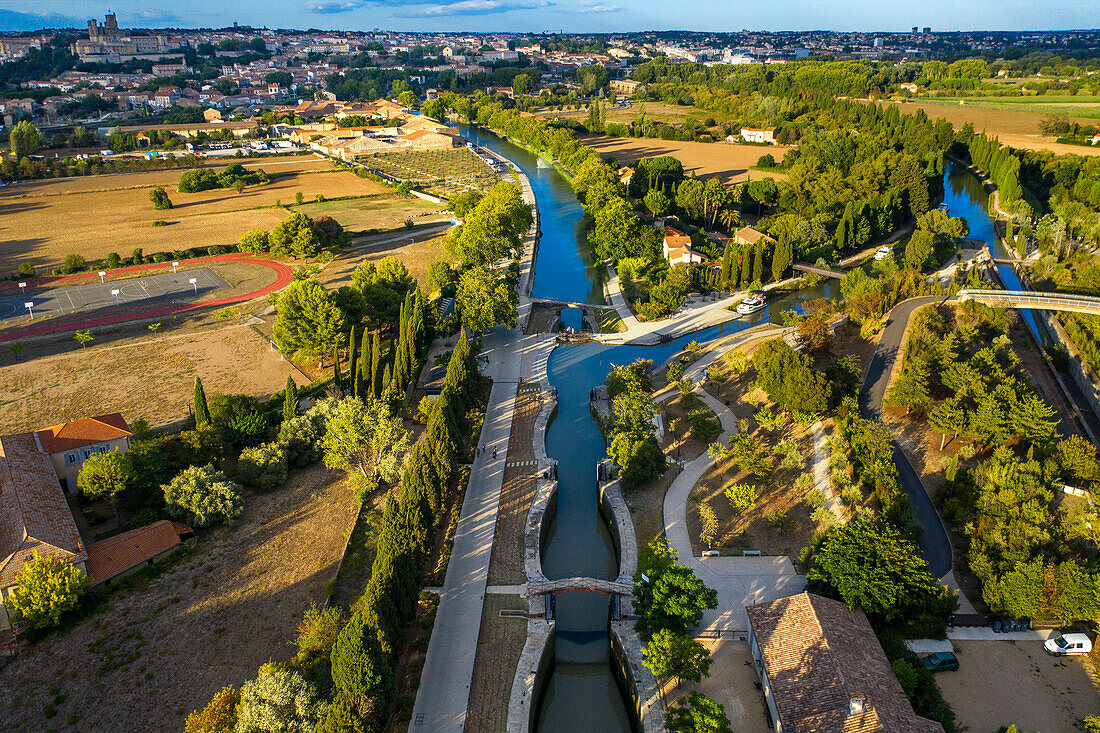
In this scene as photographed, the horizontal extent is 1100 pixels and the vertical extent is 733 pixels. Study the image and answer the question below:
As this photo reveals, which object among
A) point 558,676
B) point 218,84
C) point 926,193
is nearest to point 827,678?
point 558,676

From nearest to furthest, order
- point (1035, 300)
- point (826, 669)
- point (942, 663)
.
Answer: point (826, 669) → point (942, 663) → point (1035, 300)

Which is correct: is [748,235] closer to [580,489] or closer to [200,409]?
[580,489]

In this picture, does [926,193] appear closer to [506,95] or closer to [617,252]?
[617,252]

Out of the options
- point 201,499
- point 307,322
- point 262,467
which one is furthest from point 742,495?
point 307,322

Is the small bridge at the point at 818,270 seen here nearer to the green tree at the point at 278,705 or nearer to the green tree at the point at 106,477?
the green tree at the point at 106,477

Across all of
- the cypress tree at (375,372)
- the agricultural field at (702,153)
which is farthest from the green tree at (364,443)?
the agricultural field at (702,153)
